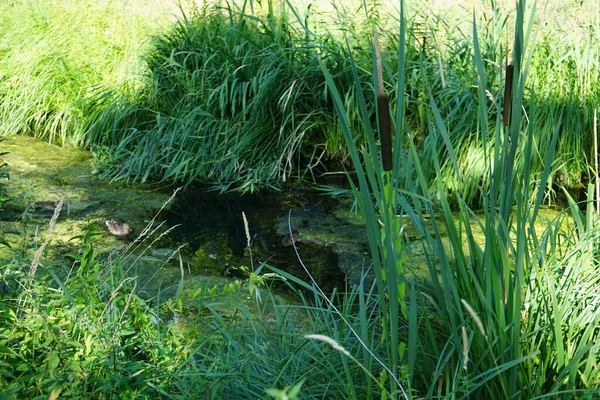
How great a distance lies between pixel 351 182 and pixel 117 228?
2.74 metres

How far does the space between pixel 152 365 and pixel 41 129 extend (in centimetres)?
455

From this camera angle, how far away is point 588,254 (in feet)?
7.14

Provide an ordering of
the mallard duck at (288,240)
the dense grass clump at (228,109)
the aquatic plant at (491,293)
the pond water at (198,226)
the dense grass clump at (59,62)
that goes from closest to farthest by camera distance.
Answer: the aquatic plant at (491,293) < the pond water at (198,226) < the mallard duck at (288,240) < the dense grass clump at (228,109) < the dense grass clump at (59,62)

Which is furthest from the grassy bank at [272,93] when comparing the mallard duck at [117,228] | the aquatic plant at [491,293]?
the aquatic plant at [491,293]

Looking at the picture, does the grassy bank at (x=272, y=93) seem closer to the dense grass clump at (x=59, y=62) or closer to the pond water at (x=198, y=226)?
the dense grass clump at (x=59, y=62)

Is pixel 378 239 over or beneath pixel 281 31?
beneath

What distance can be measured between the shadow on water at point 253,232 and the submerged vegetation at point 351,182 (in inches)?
7.5

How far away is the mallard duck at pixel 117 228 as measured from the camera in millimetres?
4109

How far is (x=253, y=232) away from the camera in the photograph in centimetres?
425

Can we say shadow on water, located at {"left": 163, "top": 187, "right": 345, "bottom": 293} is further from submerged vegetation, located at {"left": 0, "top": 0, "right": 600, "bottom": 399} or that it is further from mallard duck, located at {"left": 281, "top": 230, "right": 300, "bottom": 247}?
submerged vegetation, located at {"left": 0, "top": 0, "right": 600, "bottom": 399}

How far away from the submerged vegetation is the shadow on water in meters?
0.19

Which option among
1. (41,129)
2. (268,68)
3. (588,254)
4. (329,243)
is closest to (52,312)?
(588,254)

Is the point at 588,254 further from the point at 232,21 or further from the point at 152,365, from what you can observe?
the point at 232,21

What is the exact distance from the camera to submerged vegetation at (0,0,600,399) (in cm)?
172
